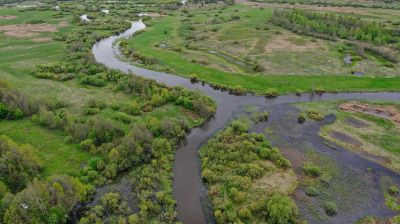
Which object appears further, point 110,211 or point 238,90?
point 238,90

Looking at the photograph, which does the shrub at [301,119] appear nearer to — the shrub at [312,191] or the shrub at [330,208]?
the shrub at [312,191]

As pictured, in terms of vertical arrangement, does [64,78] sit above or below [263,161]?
above

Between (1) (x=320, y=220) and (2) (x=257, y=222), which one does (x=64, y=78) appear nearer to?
(2) (x=257, y=222)

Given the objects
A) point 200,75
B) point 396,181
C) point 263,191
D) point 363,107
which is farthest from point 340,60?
point 263,191

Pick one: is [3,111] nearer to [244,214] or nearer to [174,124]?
[174,124]

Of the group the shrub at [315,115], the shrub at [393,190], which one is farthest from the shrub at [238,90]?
the shrub at [393,190]

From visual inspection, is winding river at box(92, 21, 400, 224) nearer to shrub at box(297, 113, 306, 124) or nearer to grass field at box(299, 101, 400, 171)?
grass field at box(299, 101, 400, 171)

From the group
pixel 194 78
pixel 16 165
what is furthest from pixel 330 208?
pixel 194 78
